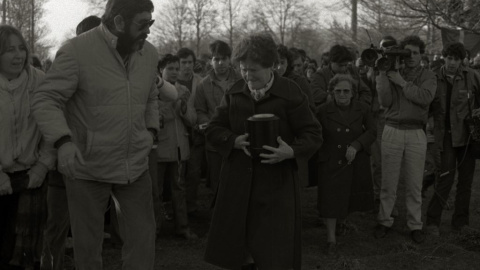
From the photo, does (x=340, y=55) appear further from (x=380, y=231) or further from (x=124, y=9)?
(x=124, y=9)

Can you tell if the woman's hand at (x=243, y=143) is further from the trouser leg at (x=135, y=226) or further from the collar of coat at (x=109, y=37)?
the collar of coat at (x=109, y=37)

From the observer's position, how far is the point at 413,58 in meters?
6.21

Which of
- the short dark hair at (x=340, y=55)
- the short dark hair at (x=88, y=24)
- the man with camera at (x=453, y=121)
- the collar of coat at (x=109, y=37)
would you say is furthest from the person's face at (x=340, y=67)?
the collar of coat at (x=109, y=37)

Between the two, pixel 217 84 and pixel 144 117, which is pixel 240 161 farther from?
pixel 217 84

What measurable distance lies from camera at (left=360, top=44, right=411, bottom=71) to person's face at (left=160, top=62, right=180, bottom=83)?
1.96 m

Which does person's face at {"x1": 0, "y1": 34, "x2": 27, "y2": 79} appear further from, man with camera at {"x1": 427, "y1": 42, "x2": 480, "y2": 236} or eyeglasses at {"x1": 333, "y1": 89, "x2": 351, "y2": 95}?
man with camera at {"x1": 427, "y1": 42, "x2": 480, "y2": 236}

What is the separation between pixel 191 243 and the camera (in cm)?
617

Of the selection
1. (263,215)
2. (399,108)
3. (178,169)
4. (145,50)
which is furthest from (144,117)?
(399,108)

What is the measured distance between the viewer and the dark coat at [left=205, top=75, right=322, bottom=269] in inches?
161

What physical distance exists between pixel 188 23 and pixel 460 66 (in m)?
35.3

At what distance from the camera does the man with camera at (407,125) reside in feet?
19.9

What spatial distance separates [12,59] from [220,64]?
282 cm

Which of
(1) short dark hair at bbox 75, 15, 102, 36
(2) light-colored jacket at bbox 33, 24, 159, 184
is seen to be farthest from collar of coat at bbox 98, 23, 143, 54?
(1) short dark hair at bbox 75, 15, 102, 36

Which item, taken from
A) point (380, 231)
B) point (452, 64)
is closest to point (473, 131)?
point (452, 64)
